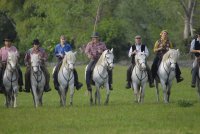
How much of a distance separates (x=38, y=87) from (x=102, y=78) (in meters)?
2.27

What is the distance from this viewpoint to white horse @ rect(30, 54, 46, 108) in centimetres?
2578

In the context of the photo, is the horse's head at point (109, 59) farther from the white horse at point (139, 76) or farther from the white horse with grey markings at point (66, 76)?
the white horse with grey markings at point (66, 76)

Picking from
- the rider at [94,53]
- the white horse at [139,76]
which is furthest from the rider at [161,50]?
the rider at [94,53]

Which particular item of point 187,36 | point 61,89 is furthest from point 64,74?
point 187,36

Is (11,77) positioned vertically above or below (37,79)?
above

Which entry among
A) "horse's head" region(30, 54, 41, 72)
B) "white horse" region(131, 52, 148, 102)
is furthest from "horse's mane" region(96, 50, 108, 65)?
"horse's head" region(30, 54, 41, 72)

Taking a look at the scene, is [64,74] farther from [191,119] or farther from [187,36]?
[187,36]

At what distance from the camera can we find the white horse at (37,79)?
25.8 meters

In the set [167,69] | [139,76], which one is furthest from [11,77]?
[167,69]

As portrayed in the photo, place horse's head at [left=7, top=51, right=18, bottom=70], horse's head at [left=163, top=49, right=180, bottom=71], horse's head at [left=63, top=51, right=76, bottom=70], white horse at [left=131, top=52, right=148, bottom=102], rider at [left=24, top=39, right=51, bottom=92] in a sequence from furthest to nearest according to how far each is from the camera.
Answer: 1. white horse at [left=131, top=52, right=148, bottom=102]
2. rider at [left=24, top=39, right=51, bottom=92]
3. horse's head at [left=163, top=49, right=180, bottom=71]
4. horse's head at [left=63, top=51, right=76, bottom=70]
5. horse's head at [left=7, top=51, right=18, bottom=70]

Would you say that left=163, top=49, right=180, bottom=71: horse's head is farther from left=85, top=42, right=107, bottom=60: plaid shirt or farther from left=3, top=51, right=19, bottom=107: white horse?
left=3, top=51, right=19, bottom=107: white horse

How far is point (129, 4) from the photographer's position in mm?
81750

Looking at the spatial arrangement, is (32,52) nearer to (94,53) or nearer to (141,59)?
(94,53)

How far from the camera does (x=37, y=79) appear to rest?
26281 mm
